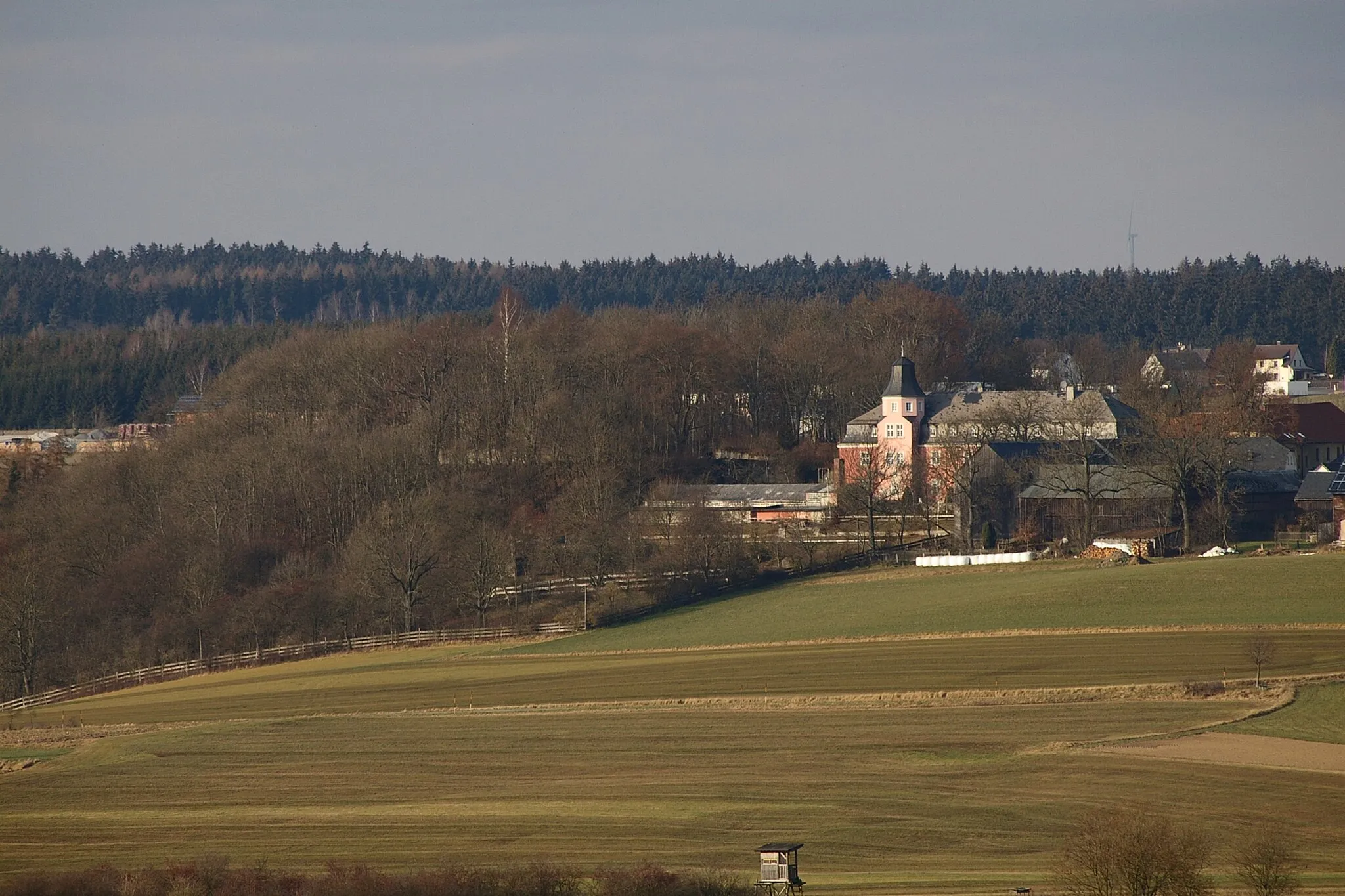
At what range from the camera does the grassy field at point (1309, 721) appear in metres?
36.3

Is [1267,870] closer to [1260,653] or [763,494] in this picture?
[1260,653]

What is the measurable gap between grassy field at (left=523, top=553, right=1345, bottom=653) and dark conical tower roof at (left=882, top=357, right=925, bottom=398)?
2854 centimetres

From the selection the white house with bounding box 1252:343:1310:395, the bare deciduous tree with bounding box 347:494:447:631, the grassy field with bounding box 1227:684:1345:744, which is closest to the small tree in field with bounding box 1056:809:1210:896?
the grassy field with bounding box 1227:684:1345:744

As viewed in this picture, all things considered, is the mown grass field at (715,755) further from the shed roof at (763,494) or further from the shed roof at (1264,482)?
the shed roof at (763,494)

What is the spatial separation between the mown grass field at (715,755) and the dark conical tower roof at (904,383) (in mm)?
35676

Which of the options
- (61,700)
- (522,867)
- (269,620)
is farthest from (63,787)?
(269,620)

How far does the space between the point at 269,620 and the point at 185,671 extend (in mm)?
5931

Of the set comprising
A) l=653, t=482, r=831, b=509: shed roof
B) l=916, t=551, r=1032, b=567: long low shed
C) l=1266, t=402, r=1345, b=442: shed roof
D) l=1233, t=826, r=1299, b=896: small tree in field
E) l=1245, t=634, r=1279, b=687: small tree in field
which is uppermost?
l=1266, t=402, r=1345, b=442: shed roof

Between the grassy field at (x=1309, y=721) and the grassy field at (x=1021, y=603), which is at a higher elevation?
the grassy field at (x=1021, y=603)

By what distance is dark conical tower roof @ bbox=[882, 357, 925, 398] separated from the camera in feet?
310

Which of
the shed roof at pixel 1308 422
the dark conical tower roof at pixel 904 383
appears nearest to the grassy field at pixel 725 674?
the dark conical tower roof at pixel 904 383

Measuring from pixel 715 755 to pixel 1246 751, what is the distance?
11608mm

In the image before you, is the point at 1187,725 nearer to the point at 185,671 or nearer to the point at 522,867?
the point at 522,867

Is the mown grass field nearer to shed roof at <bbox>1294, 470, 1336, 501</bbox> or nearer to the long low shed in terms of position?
the long low shed
